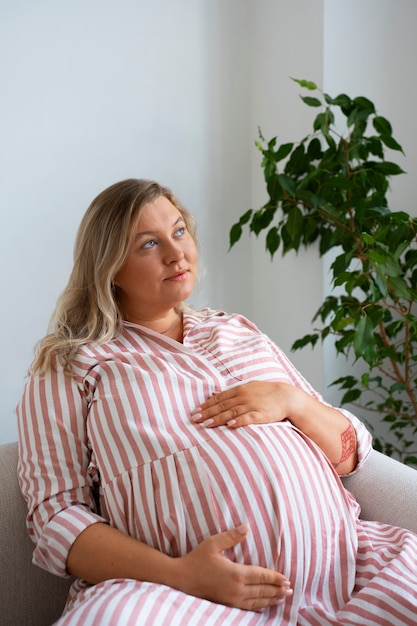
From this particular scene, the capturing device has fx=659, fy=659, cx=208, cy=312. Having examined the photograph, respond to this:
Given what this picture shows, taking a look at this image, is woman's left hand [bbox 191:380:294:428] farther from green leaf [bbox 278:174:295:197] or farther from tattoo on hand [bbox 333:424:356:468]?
green leaf [bbox 278:174:295:197]

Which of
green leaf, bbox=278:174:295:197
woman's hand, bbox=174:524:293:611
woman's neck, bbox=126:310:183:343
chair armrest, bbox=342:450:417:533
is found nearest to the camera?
woman's hand, bbox=174:524:293:611

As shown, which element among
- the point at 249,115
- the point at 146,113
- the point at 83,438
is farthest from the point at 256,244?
the point at 83,438

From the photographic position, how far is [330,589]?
1124 mm

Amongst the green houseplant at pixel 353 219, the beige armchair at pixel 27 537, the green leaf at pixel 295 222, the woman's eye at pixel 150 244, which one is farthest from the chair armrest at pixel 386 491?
the green leaf at pixel 295 222

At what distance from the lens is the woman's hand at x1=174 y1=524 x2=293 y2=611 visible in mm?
Result: 1037

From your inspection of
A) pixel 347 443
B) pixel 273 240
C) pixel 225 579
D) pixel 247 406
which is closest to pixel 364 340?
pixel 347 443

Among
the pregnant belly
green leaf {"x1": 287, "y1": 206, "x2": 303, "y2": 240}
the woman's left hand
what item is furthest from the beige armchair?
green leaf {"x1": 287, "y1": 206, "x2": 303, "y2": 240}

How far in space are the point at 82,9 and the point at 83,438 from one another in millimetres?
1385

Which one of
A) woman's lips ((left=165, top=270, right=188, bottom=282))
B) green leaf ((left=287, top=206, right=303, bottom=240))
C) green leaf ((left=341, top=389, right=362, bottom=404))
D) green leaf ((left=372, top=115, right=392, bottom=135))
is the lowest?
green leaf ((left=341, top=389, right=362, bottom=404))

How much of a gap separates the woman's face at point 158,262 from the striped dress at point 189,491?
13 centimetres

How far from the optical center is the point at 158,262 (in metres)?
1.33

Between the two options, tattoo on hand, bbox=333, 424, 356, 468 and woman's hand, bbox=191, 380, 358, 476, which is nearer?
woman's hand, bbox=191, 380, 358, 476

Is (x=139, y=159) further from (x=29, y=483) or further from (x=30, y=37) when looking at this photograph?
(x=29, y=483)

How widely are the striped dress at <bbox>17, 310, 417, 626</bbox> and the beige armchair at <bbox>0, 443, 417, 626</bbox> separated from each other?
0.07 metres
